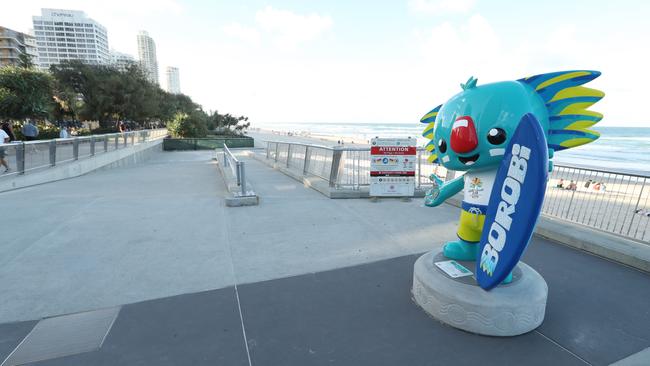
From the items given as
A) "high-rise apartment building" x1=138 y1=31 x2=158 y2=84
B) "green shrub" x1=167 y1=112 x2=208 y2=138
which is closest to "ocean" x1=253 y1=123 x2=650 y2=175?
"green shrub" x1=167 y1=112 x2=208 y2=138

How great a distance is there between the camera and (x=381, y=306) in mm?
3174

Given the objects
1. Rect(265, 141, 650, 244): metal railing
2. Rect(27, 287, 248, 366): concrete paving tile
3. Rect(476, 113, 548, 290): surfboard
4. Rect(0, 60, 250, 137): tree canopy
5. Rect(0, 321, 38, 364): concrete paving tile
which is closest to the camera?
Rect(476, 113, 548, 290): surfboard

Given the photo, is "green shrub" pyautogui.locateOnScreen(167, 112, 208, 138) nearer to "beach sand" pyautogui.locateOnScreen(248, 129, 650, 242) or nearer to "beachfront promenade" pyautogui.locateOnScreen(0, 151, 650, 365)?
"beach sand" pyautogui.locateOnScreen(248, 129, 650, 242)

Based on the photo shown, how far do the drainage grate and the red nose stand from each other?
3.45 meters

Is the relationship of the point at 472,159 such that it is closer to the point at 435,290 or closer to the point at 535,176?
the point at 535,176

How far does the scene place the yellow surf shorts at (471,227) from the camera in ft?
10.8

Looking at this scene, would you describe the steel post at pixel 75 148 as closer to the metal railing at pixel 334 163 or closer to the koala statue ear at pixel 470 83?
the metal railing at pixel 334 163

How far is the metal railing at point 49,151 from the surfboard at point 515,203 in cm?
1161

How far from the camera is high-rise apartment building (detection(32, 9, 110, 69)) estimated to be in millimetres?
126125

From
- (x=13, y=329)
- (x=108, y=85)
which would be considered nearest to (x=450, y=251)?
(x=13, y=329)

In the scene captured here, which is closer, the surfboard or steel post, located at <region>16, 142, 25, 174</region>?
the surfboard

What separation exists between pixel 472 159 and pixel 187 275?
132 inches

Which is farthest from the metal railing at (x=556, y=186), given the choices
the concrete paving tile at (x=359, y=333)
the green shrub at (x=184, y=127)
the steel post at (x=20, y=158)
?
the green shrub at (x=184, y=127)

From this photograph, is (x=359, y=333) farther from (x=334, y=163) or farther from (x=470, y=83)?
(x=334, y=163)
